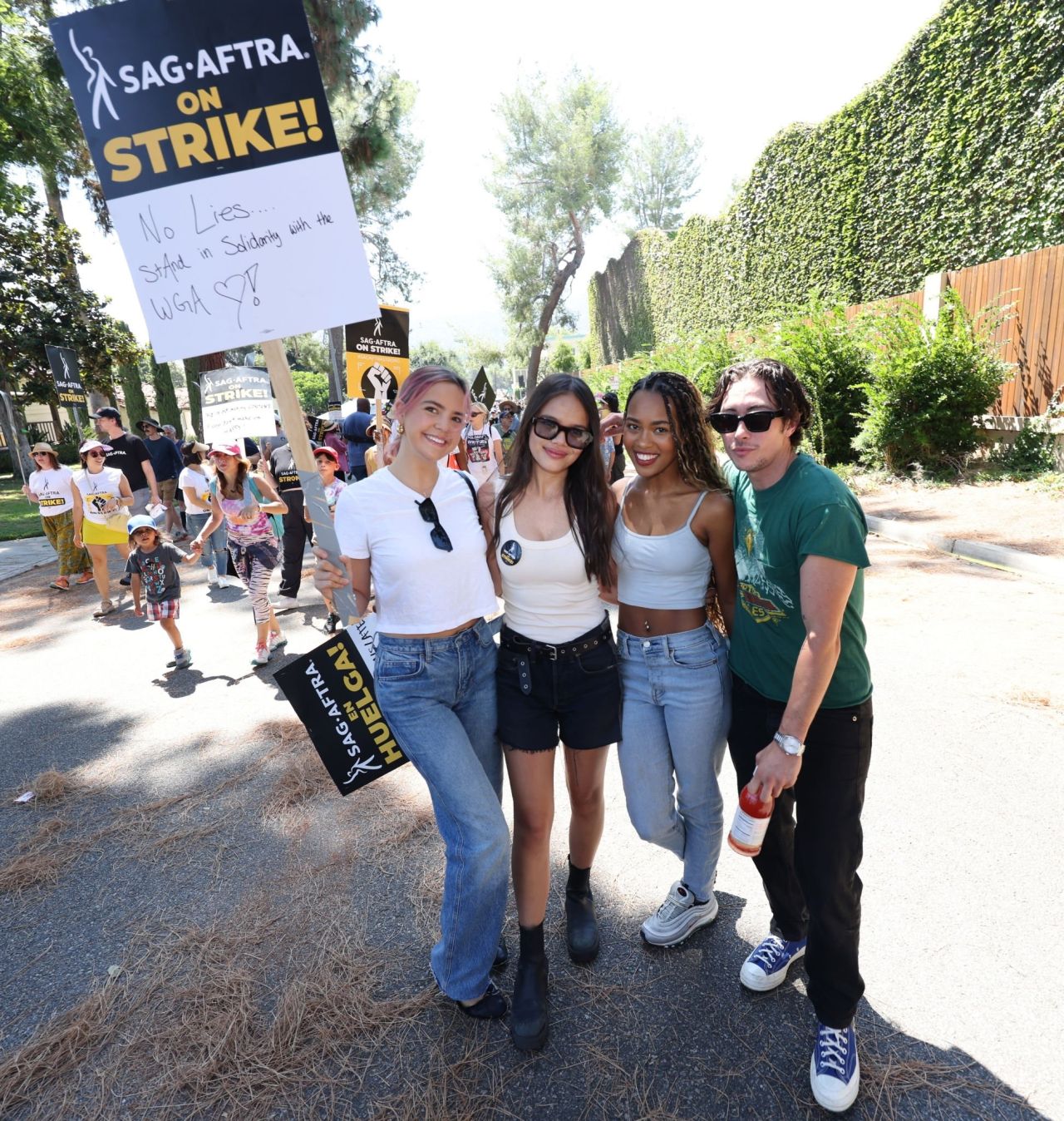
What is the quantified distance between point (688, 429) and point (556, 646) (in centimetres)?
82

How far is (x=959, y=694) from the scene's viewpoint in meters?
4.04

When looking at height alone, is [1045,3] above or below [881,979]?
above

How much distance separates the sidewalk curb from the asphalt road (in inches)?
51.2

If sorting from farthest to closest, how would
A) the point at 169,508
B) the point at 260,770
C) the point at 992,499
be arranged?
the point at 169,508
the point at 992,499
the point at 260,770

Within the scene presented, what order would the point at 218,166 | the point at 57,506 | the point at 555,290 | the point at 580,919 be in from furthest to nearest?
the point at 555,290 < the point at 57,506 < the point at 580,919 < the point at 218,166

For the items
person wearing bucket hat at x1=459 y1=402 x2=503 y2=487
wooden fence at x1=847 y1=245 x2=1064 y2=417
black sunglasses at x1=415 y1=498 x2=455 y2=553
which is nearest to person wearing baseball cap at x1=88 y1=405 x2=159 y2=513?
person wearing bucket hat at x1=459 y1=402 x2=503 y2=487

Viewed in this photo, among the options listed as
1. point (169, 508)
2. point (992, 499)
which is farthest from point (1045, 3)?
point (169, 508)

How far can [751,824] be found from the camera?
182cm

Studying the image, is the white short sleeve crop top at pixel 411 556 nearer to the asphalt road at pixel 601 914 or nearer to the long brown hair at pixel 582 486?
the long brown hair at pixel 582 486

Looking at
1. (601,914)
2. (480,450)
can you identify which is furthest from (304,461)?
(480,450)

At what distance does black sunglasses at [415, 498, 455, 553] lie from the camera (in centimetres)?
215

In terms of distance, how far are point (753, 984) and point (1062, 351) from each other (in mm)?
9773

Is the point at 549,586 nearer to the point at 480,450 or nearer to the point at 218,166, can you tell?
the point at 218,166

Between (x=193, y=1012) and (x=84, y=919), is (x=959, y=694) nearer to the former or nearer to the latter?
(x=193, y=1012)
